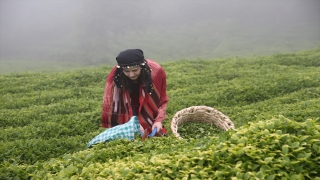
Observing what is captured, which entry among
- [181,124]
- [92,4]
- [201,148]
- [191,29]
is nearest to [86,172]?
[201,148]

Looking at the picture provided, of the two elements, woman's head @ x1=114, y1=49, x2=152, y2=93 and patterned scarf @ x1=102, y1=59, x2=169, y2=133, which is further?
patterned scarf @ x1=102, y1=59, x2=169, y2=133

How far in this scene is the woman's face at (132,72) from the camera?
4793 mm

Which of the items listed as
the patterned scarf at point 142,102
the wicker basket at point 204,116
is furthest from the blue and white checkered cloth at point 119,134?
the wicker basket at point 204,116

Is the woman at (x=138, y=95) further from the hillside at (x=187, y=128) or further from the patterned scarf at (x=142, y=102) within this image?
the hillside at (x=187, y=128)

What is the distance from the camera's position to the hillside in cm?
273

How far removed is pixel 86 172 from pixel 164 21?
124 feet

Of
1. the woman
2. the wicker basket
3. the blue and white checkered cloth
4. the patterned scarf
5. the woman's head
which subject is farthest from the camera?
the wicker basket

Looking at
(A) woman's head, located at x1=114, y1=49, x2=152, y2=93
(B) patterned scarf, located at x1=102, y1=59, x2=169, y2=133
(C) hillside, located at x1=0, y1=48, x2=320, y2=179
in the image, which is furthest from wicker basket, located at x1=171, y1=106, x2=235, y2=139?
(A) woman's head, located at x1=114, y1=49, x2=152, y2=93

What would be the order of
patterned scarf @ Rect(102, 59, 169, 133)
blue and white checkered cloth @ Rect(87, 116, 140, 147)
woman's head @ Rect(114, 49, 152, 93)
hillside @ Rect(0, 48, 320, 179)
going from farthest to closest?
1. patterned scarf @ Rect(102, 59, 169, 133)
2. woman's head @ Rect(114, 49, 152, 93)
3. blue and white checkered cloth @ Rect(87, 116, 140, 147)
4. hillside @ Rect(0, 48, 320, 179)

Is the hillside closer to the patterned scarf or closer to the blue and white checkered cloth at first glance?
the blue and white checkered cloth

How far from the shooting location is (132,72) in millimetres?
4805

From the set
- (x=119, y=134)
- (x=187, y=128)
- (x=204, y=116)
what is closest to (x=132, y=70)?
(x=119, y=134)

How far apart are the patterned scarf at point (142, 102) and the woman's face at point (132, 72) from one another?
385 millimetres

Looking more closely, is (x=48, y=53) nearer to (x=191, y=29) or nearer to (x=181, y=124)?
(x=191, y=29)
